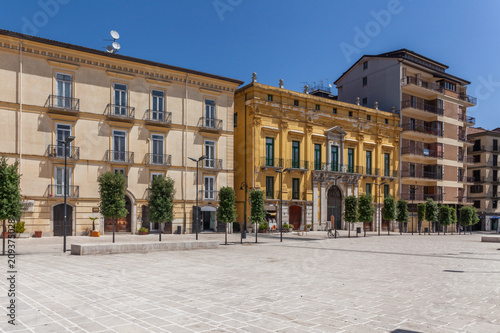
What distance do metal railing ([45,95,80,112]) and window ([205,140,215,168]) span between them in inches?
455

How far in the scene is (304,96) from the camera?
43.7m

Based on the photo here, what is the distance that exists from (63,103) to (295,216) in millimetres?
24495

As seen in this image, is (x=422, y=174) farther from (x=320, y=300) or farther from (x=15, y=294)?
(x=15, y=294)

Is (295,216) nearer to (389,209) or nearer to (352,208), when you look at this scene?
(352,208)

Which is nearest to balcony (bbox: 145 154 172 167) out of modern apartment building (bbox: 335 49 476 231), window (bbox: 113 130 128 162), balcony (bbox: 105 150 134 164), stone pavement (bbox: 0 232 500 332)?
balcony (bbox: 105 150 134 164)

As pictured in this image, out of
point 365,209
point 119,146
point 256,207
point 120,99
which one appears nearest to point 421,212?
point 365,209

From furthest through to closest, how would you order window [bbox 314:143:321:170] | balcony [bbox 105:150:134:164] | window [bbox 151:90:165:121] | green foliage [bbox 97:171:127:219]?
1. window [bbox 314:143:321:170]
2. window [bbox 151:90:165:121]
3. balcony [bbox 105:150:134:164]
4. green foliage [bbox 97:171:127:219]

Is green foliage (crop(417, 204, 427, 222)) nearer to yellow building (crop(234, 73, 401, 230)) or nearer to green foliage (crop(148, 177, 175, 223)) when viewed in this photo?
yellow building (crop(234, 73, 401, 230))

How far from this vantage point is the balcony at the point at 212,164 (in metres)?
37.5

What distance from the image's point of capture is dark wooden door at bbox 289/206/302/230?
1689 inches

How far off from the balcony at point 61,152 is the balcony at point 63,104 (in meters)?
2.70

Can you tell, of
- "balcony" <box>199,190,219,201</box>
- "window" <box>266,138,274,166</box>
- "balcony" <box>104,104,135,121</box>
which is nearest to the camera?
"balcony" <box>104,104,135,121</box>

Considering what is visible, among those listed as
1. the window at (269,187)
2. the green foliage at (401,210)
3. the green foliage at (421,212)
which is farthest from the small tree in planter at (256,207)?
the green foliage at (421,212)

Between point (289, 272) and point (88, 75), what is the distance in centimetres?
2478
